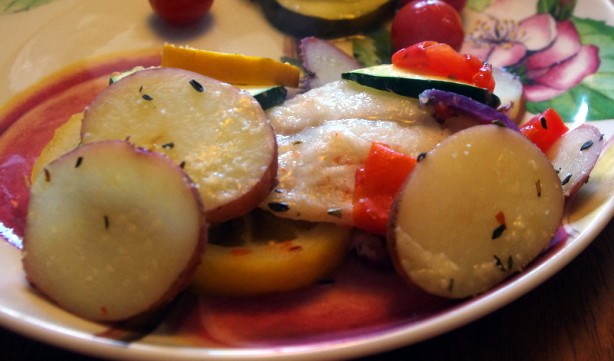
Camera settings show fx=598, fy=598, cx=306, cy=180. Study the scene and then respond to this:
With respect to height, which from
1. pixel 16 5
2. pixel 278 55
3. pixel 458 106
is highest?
pixel 458 106

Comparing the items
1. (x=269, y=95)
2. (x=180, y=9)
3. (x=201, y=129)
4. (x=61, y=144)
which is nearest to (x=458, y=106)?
(x=269, y=95)

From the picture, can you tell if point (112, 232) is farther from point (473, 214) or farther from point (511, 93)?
point (511, 93)

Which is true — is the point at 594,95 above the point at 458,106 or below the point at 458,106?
below

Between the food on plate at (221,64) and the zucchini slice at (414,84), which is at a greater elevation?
the zucchini slice at (414,84)

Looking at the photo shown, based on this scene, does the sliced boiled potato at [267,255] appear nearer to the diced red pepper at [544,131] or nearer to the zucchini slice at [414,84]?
the zucchini slice at [414,84]

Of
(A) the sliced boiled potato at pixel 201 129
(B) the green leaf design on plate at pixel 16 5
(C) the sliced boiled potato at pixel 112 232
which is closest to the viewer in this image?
(C) the sliced boiled potato at pixel 112 232

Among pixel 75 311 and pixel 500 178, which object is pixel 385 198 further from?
pixel 75 311

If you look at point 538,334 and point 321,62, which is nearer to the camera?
point 538,334

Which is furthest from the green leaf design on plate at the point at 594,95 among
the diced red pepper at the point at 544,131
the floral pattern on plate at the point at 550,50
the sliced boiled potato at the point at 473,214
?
the sliced boiled potato at the point at 473,214
